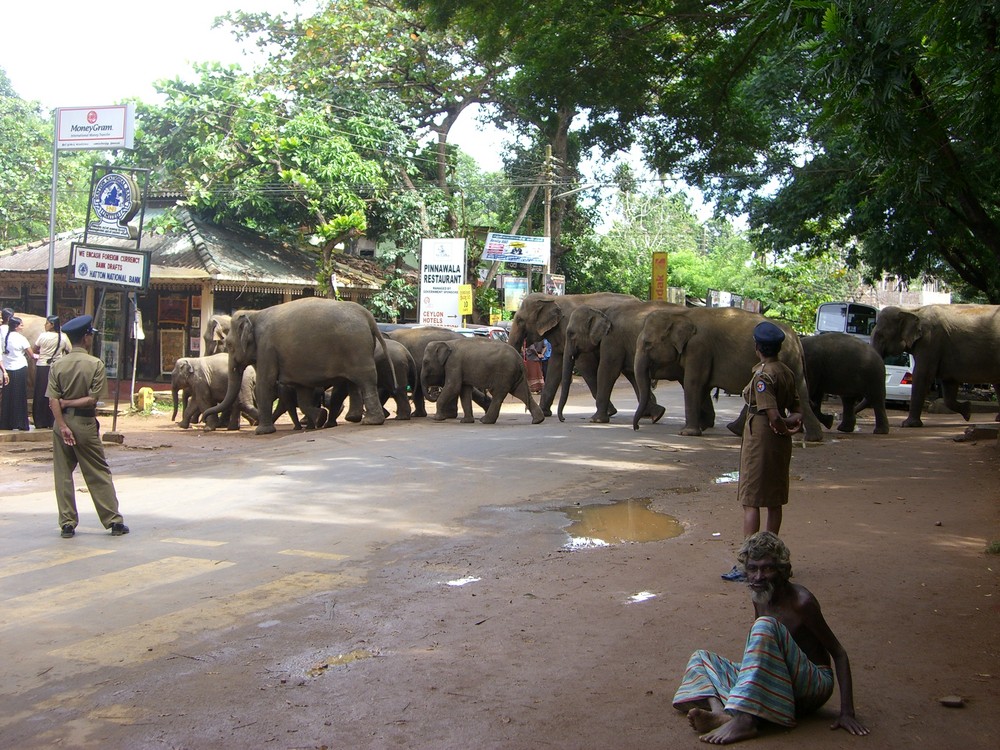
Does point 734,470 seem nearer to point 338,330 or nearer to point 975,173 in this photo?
point 975,173

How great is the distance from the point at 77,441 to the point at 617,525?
443cm

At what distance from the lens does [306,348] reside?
1659 centimetres

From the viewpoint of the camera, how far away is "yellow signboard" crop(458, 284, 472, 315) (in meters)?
26.5

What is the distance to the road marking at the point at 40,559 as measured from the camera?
7.06 metres

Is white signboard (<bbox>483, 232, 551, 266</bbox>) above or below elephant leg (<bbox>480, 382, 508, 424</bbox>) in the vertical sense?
above

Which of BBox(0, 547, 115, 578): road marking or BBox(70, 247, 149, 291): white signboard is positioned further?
BBox(70, 247, 149, 291): white signboard

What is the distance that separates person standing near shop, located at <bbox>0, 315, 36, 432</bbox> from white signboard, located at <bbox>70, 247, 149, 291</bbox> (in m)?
1.23

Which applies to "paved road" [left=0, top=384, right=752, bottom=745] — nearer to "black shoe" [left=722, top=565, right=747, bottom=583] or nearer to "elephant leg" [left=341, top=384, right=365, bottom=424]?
"elephant leg" [left=341, top=384, right=365, bottom=424]

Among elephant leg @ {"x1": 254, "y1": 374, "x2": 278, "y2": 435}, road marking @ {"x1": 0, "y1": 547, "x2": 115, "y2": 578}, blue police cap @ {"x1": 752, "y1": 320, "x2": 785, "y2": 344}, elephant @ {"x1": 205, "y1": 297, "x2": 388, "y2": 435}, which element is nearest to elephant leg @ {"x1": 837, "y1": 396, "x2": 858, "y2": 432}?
elephant @ {"x1": 205, "y1": 297, "x2": 388, "y2": 435}

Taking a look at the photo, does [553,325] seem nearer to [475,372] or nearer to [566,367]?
[566,367]

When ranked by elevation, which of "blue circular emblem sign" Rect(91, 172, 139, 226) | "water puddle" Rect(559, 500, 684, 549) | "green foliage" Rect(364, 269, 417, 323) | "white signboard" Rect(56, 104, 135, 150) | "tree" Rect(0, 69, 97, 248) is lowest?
"water puddle" Rect(559, 500, 684, 549)

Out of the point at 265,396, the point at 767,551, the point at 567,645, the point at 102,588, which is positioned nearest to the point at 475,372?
the point at 265,396

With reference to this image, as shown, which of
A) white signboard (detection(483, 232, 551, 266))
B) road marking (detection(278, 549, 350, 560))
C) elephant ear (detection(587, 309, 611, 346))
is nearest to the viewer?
road marking (detection(278, 549, 350, 560))

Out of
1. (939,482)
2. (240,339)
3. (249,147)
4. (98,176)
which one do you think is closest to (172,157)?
(249,147)
